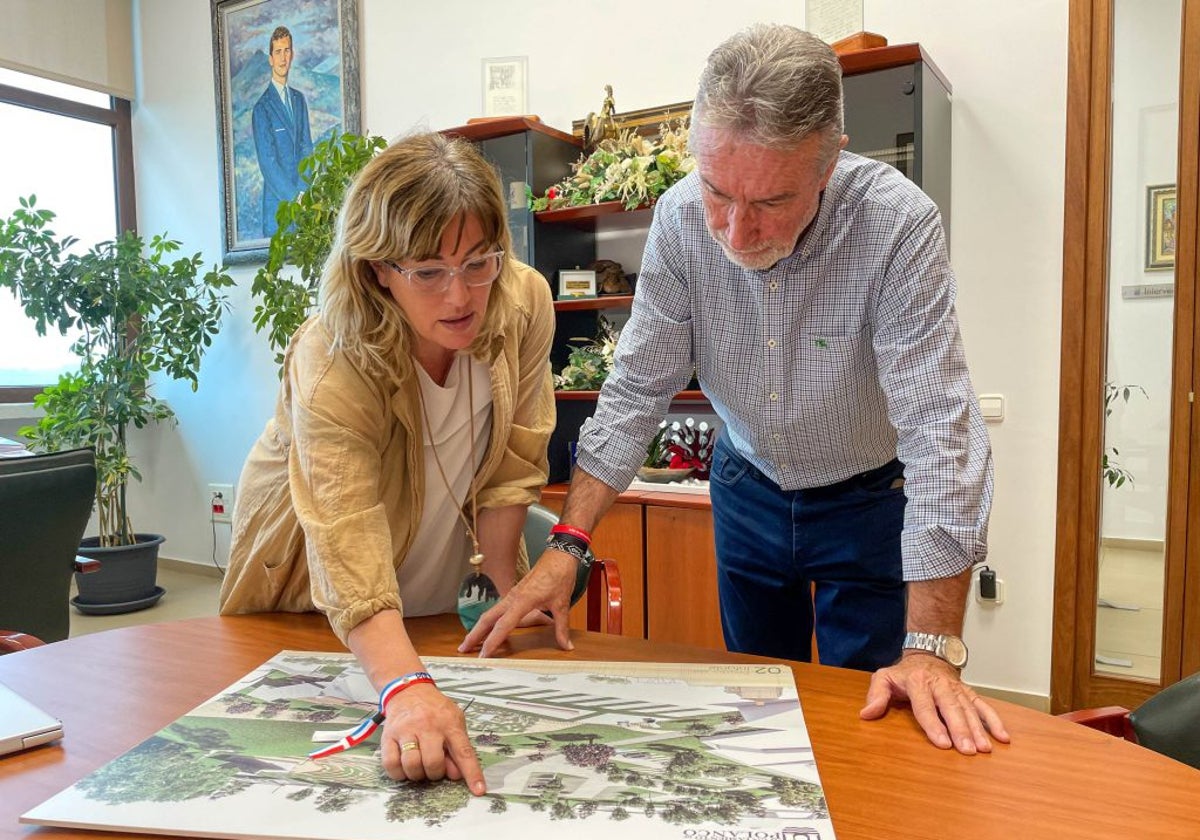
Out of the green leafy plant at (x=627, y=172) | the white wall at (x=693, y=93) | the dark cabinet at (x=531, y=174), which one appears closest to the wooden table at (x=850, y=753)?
the white wall at (x=693, y=93)

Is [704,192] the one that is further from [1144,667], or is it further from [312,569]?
[1144,667]

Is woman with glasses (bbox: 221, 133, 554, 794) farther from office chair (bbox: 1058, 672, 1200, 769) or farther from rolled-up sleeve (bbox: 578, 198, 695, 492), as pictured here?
office chair (bbox: 1058, 672, 1200, 769)

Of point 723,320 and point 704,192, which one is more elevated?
point 704,192

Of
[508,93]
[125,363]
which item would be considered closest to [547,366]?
[508,93]

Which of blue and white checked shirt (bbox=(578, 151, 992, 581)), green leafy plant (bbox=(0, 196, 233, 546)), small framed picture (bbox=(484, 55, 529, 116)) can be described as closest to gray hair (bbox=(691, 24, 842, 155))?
blue and white checked shirt (bbox=(578, 151, 992, 581))

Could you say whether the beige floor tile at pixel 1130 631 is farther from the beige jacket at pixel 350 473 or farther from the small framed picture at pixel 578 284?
the beige jacket at pixel 350 473

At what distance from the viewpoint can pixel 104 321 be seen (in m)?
Result: 4.66

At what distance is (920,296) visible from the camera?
4.14 ft

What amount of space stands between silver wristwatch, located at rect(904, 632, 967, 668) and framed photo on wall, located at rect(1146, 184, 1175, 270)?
2.21 m

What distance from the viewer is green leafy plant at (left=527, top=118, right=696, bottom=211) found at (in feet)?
10.2

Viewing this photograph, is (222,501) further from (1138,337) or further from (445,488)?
(1138,337)

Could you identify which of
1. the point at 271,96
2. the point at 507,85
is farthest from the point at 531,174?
the point at 271,96

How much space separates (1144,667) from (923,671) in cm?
225

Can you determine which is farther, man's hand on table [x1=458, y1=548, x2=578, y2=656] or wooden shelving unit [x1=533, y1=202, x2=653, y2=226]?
wooden shelving unit [x1=533, y1=202, x2=653, y2=226]
